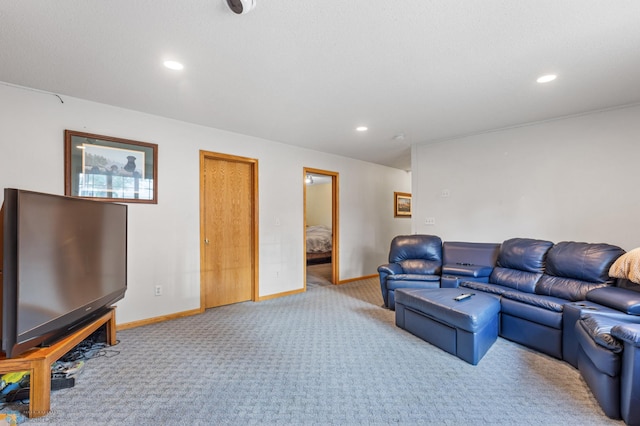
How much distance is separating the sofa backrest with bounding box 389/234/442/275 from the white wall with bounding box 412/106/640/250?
486 mm

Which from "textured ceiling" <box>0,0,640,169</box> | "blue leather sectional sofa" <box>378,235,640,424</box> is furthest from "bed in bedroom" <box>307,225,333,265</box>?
"textured ceiling" <box>0,0,640,169</box>

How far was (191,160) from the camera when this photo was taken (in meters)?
3.60

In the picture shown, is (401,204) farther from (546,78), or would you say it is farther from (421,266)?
(546,78)

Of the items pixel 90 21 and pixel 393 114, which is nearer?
pixel 90 21

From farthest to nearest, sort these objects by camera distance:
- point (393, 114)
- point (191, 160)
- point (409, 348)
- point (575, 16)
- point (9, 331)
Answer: point (191, 160) → point (393, 114) → point (409, 348) → point (575, 16) → point (9, 331)

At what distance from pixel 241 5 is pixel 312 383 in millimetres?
2540

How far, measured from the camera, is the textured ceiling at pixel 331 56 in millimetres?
1644

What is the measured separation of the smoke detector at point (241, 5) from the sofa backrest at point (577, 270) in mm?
3633

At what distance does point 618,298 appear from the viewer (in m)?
2.21

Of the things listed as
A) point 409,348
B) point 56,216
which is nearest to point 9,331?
point 56,216

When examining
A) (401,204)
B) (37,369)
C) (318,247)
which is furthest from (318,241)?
(37,369)

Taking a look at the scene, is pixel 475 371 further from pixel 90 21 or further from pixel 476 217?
pixel 90 21

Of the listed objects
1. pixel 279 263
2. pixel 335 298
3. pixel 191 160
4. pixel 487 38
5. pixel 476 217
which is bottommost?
pixel 335 298

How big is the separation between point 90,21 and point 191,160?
6.47 feet
